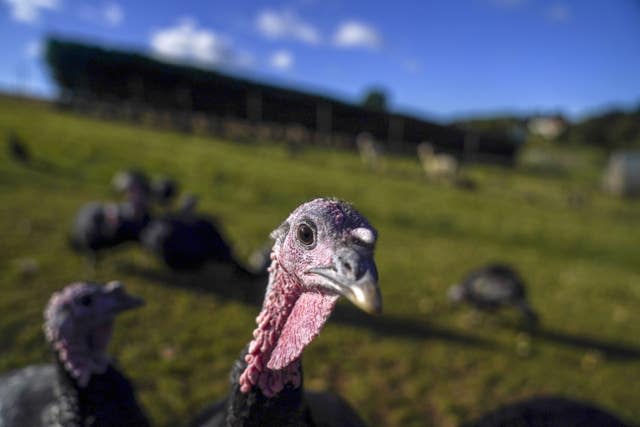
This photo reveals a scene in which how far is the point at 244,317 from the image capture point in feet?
18.6

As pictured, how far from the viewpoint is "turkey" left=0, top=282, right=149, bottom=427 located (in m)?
2.37

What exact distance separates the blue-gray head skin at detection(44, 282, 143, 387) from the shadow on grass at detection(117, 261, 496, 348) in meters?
3.38

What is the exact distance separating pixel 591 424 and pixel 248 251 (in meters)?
6.61

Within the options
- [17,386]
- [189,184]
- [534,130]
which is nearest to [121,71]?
[189,184]

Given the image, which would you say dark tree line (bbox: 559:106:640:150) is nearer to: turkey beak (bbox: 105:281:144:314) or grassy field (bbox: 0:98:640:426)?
grassy field (bbox: 0:98:640:426)

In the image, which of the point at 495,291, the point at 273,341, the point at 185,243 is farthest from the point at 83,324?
the point at 495,291

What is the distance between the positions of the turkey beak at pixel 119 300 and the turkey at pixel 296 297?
1.31 m

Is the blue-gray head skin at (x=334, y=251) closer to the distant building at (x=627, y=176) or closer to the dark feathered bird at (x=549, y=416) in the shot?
the dark feathered bird at (x=549, y=416)

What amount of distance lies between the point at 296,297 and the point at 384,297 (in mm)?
5373

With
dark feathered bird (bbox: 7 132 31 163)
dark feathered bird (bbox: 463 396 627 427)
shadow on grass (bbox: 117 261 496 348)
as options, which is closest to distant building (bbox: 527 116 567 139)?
shadow on grass (bbox: 117 261 496 348)

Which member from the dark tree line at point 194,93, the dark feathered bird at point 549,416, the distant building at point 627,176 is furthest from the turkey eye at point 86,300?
the distant building at point 627,176

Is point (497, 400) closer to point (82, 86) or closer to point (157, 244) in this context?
point (157, 244)

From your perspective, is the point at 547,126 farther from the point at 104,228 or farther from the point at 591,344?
the point at 104,228

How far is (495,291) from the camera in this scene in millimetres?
6082
